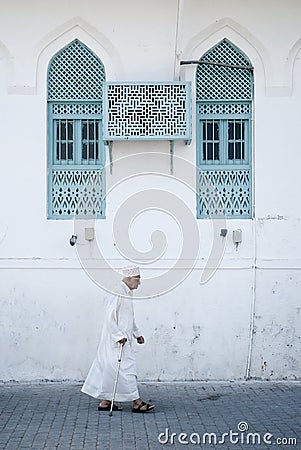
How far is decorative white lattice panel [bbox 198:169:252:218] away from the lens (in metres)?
11.2

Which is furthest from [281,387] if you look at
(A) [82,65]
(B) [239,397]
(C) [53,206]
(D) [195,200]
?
(A) [82,65]

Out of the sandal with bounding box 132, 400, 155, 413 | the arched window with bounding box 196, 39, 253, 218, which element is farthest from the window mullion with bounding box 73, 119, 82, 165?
the sandal with bounding box 132, 400, 155, 413

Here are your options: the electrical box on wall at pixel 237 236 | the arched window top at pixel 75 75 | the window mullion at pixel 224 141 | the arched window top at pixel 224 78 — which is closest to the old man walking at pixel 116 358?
the electrical box on wall at pixel 237 236

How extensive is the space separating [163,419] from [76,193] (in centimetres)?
330

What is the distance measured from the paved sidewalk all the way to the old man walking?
0.62ft

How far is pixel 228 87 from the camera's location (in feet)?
36.7

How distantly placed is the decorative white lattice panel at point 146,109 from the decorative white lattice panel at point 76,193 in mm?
685

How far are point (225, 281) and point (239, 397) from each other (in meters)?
1.48

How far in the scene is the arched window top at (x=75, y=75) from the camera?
11.1 m

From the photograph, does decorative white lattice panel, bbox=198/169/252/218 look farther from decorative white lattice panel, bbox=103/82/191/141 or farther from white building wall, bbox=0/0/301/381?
decorative white lattice panel, bbox=103/82/191/141

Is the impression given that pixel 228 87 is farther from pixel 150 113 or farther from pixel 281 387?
pixel 281 387

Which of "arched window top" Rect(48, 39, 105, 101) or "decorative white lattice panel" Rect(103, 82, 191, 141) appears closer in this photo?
"decorative white lattice panel" Rect(103, 82, 191, 141)

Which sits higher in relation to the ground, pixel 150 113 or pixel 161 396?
pixel 150 113

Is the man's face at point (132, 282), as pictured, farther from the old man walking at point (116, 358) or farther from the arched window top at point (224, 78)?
the arched window top at point (224, 78)
